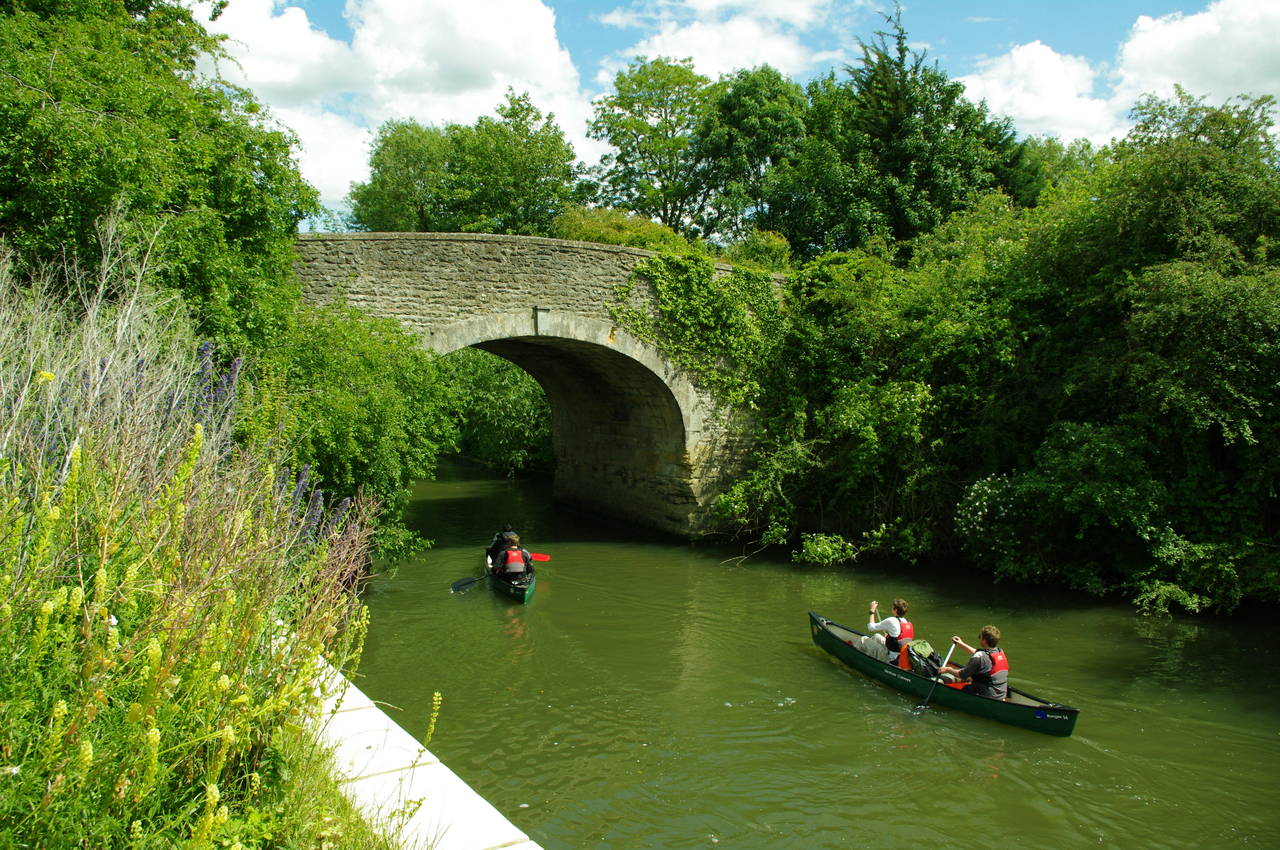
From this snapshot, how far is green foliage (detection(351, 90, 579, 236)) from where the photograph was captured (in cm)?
2577

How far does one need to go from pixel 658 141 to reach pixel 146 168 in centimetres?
2141

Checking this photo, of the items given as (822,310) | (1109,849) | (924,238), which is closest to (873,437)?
(822,310)

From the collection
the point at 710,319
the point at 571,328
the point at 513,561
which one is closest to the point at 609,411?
the point at 710,319

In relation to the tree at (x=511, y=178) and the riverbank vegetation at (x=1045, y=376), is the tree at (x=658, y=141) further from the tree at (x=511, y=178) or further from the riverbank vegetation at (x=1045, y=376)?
the riverbank vegetation at (x=1045, y=376)

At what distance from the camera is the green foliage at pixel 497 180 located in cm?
2577

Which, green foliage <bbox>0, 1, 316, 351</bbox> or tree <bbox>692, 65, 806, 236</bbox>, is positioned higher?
tree <bbox>692, 65, 806, 236</bbox>

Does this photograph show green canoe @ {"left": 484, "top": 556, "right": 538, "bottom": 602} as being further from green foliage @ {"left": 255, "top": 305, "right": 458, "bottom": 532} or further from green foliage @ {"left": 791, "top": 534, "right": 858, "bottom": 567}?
green foliage @ {"left": 791, "top": 534, "right": 858, "bottom": 567}

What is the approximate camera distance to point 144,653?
262 cm

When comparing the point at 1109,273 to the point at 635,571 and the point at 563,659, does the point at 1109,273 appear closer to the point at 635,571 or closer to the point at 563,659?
the point at 635,571

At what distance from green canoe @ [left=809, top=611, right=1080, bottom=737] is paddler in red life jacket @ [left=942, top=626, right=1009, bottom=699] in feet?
0.29

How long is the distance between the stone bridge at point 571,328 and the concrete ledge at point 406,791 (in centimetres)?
798

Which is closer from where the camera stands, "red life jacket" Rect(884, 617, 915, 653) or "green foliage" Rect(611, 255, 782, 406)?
"red life jacket" Rect(884, 617, 915, 653)

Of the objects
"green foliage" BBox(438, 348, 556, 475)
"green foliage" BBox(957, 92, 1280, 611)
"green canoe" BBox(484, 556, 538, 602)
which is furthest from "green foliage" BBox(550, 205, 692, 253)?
"green foliage" BBox(957, 92, 1280, 611)

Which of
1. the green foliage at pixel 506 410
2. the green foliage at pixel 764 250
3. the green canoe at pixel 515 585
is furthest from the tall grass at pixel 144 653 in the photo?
the green foliage at pixel 506 410
